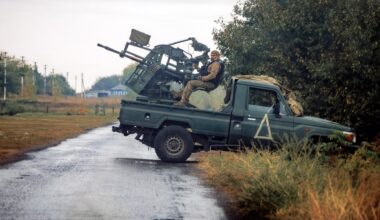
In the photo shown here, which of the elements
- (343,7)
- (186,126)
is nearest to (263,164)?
(186,126)

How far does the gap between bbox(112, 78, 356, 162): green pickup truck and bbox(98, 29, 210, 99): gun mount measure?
1.07 metres

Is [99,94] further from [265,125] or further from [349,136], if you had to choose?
[349,136]

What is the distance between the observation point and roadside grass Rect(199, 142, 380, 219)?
649 cm

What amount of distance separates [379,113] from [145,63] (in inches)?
316

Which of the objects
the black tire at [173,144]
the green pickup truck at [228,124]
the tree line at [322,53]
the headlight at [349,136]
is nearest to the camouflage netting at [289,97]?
the green pickup truck at [228,124]

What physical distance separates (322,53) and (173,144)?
761 cm

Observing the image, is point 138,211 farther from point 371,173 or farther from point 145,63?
point 145,63

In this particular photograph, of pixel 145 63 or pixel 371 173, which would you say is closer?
pixel 371 173

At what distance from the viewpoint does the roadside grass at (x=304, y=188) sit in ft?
21.3

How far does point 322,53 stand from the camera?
1975 centimetres

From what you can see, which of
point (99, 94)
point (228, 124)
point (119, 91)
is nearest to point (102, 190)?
point (228, 124)

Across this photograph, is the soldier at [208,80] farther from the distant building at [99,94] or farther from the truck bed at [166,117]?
the distant building at [99,94]

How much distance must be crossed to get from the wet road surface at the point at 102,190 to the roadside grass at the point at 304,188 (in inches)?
20.8

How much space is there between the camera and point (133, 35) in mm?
15938
